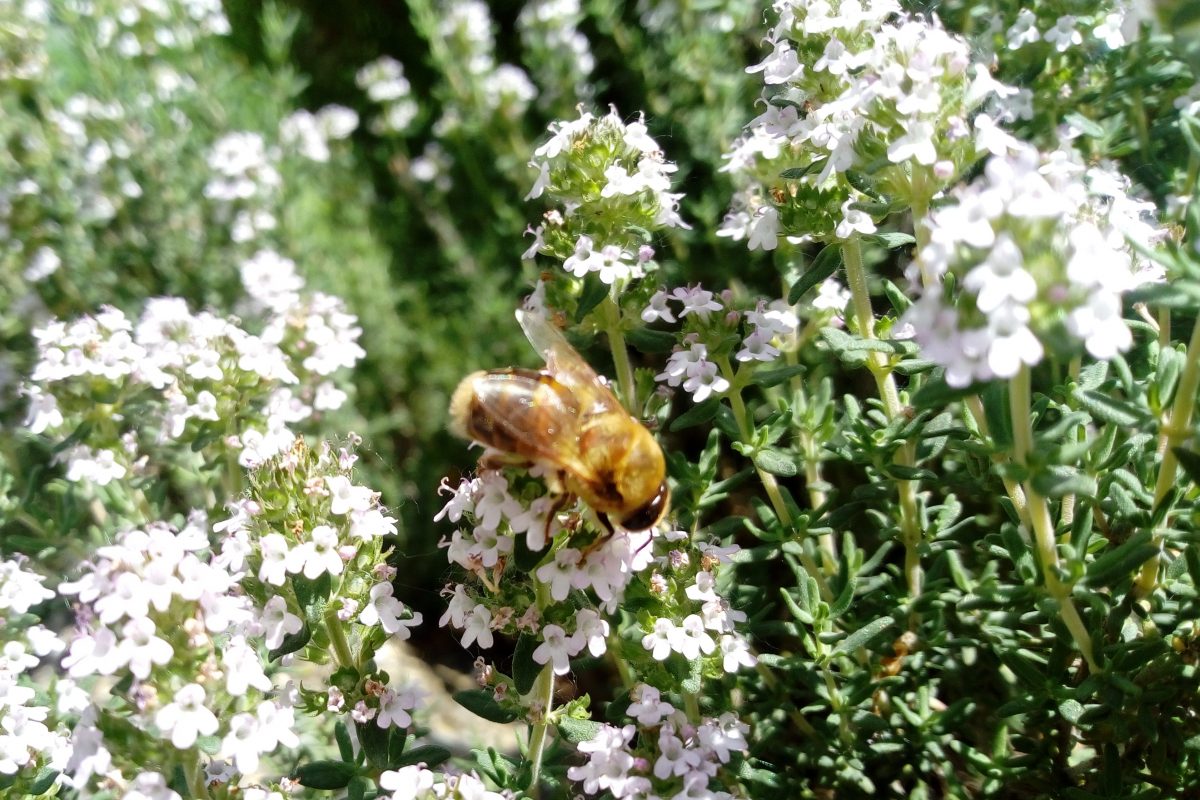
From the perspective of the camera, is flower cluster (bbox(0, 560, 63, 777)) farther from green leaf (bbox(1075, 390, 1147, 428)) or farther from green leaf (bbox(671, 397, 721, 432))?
green leaf (bbox(1075, 390, 1147, 428))

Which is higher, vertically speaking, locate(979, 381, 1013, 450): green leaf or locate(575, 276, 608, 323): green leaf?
locate(575, 276, 608, 323): green leaf

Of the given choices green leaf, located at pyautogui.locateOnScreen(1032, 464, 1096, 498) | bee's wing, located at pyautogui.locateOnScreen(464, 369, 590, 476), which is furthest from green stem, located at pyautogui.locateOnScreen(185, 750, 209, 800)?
green leaf, located at pyautogui.locateOnScreen(1032, 464, 1096, 498)

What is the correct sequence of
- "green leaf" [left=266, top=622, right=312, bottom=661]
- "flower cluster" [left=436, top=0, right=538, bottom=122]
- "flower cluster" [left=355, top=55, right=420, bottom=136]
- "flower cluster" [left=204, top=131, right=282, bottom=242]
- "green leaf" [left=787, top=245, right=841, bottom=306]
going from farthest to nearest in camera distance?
"flower cluster" [left=355, top=55, right=420, bottom=136], "flower cluster" [left=436, top=0, right=538, bottom=122], "flower cluster" [left=204, top=131, right=282, bottom=242], "green leaf" [left=787, top=245, right=841, bottom=306], "green leaf" [left=266, top=622, right=312, bottom=661]

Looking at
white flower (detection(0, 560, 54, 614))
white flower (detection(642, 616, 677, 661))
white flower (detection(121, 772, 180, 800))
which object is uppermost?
white flower (detection(0, 560, 54, 614))

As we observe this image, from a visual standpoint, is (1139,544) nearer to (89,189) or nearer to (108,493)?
(108,493)

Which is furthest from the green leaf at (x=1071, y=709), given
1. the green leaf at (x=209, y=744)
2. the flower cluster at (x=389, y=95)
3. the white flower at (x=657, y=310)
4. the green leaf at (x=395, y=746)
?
the flower cluster at (x=389, y=95)

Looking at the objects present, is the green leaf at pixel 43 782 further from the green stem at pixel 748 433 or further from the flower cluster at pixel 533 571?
the green stem at pixel 748 433

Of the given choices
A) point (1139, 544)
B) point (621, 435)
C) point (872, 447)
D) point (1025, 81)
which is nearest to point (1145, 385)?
point (1139, 544)
